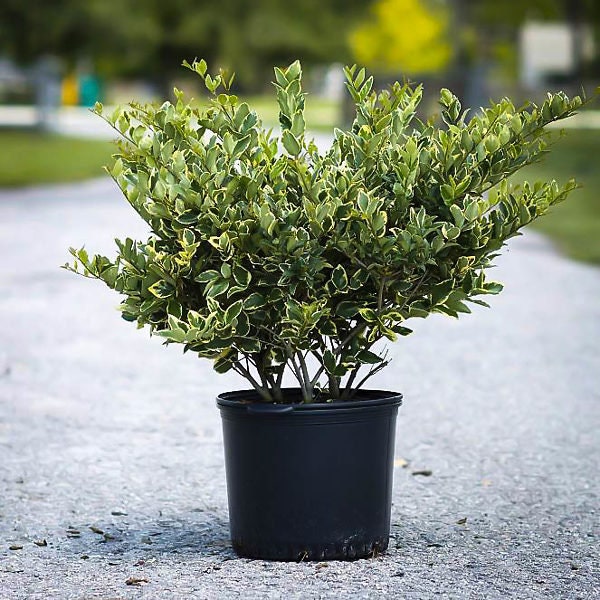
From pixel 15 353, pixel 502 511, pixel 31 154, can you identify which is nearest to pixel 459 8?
pixel 31 154

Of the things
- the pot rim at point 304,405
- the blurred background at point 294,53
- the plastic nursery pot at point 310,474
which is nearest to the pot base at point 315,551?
the plastic nursery pot at point 310,474

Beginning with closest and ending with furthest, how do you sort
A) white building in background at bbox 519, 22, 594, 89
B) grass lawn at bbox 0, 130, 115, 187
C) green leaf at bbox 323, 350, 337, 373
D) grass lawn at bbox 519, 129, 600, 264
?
green leaf at bbox 323, 350, 337, 373 → grass lawn at bbox 519, 129, 600, 264 → grass lawn at bbox 0, 130, 115, 187 → white building in background at bbox 519, 22, 594, 89

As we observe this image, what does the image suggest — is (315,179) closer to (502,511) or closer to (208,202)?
(208,202)

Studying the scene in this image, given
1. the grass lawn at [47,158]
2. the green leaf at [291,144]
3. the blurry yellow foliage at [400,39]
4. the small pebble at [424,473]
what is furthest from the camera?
the blurry yellow foliage at [400,39]

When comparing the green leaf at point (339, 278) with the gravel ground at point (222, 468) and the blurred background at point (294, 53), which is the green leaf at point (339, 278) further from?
the blurred background at point (294, 53)

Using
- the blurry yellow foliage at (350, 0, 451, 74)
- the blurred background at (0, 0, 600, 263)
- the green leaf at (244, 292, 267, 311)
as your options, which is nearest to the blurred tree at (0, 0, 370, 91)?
the blurred background at (0, 0, 600, 263)

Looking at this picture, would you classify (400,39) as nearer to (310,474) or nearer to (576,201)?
(576,201)

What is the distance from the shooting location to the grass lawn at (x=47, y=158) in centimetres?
2471

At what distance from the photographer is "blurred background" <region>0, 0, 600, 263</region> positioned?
2855 centimetres

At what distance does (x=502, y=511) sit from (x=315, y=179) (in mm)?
1669

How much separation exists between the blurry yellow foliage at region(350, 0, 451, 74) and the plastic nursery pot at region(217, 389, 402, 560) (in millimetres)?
50454

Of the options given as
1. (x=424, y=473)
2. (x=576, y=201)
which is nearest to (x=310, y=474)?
(x=424, y=473)

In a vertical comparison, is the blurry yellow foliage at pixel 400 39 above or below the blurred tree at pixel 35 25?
above

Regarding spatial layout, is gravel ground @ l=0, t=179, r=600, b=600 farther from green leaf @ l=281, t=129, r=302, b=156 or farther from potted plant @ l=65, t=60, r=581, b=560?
green leaf @ l=281, t=129, r=302, b=156
